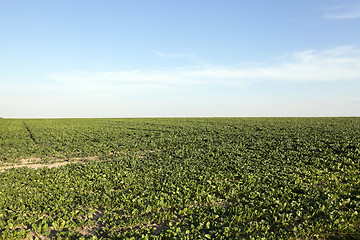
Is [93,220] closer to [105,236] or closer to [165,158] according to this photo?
[105,236]

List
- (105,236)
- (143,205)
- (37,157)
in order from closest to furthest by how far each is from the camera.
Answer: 1. (105,236)
2. (143,205)
3. (37,157)

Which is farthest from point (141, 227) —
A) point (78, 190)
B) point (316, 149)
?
point (316, 149)

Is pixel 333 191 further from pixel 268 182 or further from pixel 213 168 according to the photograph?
pixel 213 168

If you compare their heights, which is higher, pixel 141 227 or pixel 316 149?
pixel 316 149

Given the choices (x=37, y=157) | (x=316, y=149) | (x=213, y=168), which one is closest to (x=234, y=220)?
(x=213, y=168)

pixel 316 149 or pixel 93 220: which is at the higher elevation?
pixel 316 149

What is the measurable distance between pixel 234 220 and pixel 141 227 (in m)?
3.52

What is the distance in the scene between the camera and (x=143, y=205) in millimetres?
10016

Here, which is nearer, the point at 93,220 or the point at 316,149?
the point at 93,220

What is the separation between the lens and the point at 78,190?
40.2 ft

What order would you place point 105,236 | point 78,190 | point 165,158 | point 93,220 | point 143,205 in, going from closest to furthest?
point 105,236 → point 93,220 → point 143,205 → point 78,190 → point 165,158

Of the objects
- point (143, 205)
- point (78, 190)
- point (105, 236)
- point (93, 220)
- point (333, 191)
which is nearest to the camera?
point (105, 236)

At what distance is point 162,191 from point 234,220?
165 inches

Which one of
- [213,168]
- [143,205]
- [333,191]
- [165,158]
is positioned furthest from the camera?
[165,158]
